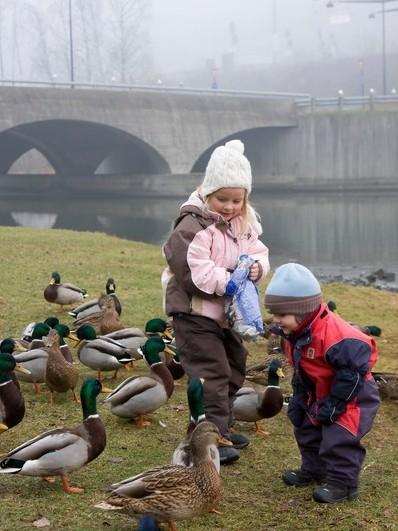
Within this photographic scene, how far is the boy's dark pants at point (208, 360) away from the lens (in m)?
5.01

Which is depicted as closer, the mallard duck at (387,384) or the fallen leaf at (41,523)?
the fallen leaf at (41,523)

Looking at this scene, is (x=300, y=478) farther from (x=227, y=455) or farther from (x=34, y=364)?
(x=34, y=364)

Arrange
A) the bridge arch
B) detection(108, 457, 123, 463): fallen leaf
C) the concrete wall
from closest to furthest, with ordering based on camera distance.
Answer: detection(108, 457, 123, 463): fallen leaf < the bridge arch < the concrete wall

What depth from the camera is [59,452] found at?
4.59m

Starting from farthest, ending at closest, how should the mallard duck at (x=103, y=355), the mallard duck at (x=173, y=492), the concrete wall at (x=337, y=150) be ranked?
the concrete wall at (x=337, y=150)
the mallard duck at (x=103, y=355)
the mallard duck at (x=173, y=492)

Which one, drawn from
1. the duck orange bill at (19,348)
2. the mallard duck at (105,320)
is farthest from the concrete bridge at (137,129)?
the duck orange bill at (19,348)

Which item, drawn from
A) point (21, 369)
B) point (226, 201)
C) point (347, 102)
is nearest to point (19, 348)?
point (21, 369)

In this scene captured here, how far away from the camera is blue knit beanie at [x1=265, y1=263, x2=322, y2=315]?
14.8 ft

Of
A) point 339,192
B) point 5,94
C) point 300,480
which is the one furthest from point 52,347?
point 339,192

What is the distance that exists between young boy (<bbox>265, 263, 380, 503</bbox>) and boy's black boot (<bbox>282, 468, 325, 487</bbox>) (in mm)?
163

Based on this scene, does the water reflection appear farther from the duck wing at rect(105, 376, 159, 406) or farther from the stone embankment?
the duck wing at rect(105, 376, 159, 406)

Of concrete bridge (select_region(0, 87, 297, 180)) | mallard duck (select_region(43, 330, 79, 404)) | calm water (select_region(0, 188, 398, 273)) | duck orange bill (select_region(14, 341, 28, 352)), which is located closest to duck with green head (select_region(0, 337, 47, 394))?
mallard duck (select_region(43, 330, 79, 404))

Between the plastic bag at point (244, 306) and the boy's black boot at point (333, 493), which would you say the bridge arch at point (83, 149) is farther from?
the boy's black boot at point (333, 493)

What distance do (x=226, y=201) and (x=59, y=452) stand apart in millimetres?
1636
